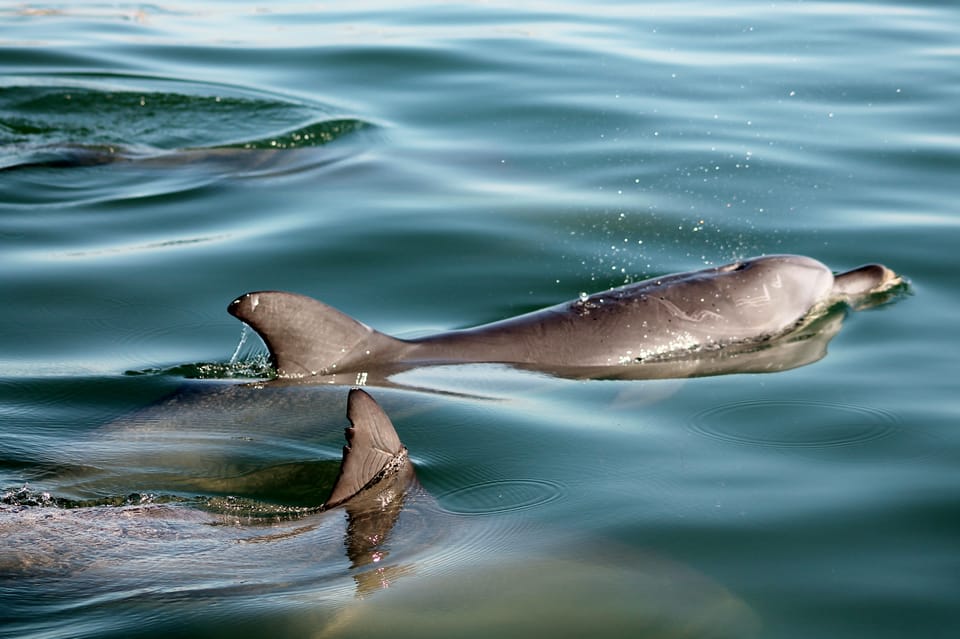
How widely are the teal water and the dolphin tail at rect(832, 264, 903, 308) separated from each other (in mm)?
231

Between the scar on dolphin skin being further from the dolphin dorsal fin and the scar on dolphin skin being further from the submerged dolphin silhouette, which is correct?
the dolphin dorsal fin

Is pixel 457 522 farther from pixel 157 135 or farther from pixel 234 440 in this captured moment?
pixel 157 135

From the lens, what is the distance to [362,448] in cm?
526

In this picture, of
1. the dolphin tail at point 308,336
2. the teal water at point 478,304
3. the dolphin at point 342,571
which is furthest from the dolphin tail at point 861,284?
the dolphin at point 342,571

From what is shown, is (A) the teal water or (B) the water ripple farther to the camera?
(B) the water ripple

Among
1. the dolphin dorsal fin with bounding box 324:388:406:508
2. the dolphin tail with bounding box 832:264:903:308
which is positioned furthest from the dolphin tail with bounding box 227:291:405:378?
the dolphin tail with bounding box 832:264:903:308

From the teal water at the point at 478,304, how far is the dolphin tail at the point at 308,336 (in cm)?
25

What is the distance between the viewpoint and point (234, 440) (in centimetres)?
630

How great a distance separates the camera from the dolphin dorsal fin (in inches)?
205

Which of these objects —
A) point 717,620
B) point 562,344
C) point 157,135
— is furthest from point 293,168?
point 717,620

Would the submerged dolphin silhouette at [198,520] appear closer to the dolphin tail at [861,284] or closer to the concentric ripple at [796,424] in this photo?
the concentric ripple at [796,424]

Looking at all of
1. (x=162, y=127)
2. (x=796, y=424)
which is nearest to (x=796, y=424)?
(x=796, y=424)

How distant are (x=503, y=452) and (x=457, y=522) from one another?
894 millimetres

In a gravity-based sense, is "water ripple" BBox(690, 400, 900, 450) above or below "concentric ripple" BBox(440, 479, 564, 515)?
Answer: above
